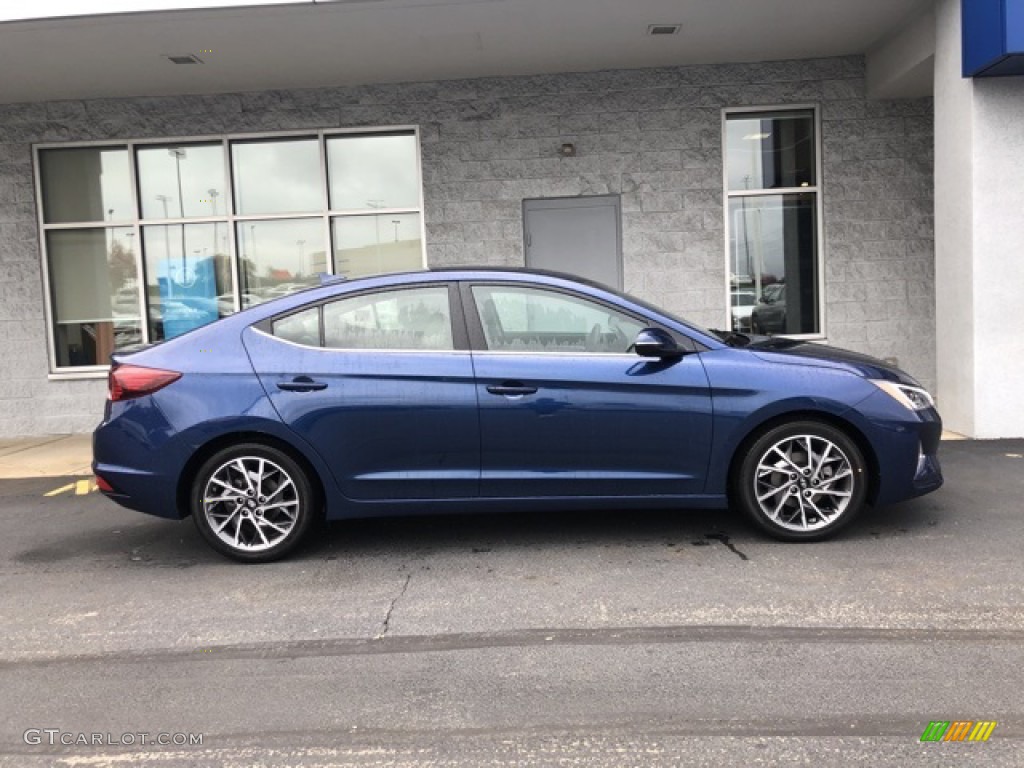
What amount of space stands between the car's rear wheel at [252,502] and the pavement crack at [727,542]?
2.37 metres

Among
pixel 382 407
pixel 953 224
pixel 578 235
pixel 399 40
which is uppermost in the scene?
pixel 399 40

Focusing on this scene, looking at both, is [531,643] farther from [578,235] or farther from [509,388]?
[578,235]

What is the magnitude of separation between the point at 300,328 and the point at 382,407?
689 millimetres

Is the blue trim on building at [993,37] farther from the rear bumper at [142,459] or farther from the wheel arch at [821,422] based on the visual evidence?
the rear bumper at [142,459]

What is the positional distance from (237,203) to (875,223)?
7.26 metres

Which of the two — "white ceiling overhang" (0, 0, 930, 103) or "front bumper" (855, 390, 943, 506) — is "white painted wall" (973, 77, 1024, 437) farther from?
"front bumper" (855, 390, 943, 506)

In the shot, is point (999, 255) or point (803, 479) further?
point (999, 255)

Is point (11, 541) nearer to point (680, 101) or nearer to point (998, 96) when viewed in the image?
point (680, 101)

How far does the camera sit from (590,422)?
4.83 meters

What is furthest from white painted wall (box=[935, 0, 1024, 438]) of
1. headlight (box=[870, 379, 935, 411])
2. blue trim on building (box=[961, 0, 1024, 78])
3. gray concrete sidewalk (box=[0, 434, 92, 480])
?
gray concrete sidewalk (box=[0, 434, 92, 480])

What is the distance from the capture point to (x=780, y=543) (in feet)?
16.5

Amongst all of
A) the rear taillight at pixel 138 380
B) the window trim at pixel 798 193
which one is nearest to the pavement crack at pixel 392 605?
the rear taillight at pixel 138 380

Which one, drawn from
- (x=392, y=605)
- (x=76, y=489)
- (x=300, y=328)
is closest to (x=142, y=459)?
(x=300, y=328)

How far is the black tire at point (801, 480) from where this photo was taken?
4.88 metres
